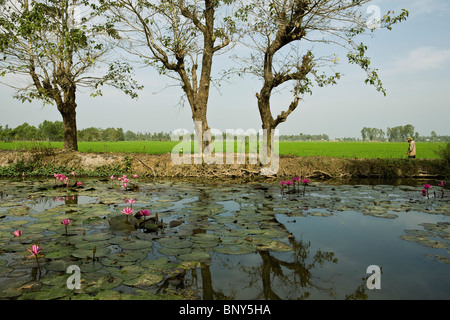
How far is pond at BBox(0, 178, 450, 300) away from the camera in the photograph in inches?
106

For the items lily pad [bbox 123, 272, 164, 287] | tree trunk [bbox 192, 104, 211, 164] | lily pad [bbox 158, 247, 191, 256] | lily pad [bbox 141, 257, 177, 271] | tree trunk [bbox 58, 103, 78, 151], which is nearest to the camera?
lily pad [bbox 123, 272, 164, 287]

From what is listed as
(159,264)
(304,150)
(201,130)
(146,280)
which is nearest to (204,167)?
(201,130)

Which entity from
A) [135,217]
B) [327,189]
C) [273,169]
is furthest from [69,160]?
[327,189]

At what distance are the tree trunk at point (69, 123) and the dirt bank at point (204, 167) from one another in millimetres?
1569

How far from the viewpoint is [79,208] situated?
5676 millimetres

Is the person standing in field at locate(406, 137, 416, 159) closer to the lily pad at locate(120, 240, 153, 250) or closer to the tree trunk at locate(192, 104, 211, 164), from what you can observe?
the tree trunk at locate(192, 104, 211, 164)

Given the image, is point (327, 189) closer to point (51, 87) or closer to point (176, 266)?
point (176, 266)

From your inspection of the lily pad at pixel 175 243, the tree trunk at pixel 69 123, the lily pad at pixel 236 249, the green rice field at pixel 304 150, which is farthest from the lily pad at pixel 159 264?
the tree trunk at pixel 69 123

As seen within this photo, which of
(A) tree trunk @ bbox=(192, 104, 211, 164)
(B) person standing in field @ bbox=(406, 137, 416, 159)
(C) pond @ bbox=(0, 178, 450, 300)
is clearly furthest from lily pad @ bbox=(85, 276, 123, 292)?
(B) person standing in field @ bbox=(406, 137, 416, 159)

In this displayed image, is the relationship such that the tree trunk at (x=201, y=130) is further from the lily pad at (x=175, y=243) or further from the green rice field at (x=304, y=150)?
the lily pad at (x=175, y=243)

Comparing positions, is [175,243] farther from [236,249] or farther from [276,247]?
[276,247]

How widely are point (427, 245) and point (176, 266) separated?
337 centimetres

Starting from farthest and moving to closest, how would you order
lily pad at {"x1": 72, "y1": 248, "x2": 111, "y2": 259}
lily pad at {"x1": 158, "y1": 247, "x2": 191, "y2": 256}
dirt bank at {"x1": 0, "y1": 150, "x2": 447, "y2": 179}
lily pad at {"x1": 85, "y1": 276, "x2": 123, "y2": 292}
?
1. dirt bank at {"x1": 0, "y1": 150, "x2": 447, "y2": 179}
2. lily pad at {"x1": 158, "y1": 247, "x2": 191, "y2": 256}
3. lily pad at {"x1": 72, "y1": 248, "x2": 111, "y2": 259}
4. lily pad at {"x1": 85, "y1": 276, "x2": 123, "y2": 292}

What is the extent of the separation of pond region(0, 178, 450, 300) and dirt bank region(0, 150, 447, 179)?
5351 millimetres
